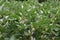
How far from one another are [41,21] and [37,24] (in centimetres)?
7

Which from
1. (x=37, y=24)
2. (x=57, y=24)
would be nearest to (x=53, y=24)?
(x=57, y=24)

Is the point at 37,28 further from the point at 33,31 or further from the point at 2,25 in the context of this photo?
the point at 2,25

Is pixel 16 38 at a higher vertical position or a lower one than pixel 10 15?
lower

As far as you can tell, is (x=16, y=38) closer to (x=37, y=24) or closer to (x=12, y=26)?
(x=12, y=26)

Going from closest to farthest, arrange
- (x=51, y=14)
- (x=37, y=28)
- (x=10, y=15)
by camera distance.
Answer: (x=37, y=28)
(x=10, y=15)
(x=51, y=14)

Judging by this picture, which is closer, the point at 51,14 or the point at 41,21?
the point at 41,21

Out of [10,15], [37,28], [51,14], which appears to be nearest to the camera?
[37,28]

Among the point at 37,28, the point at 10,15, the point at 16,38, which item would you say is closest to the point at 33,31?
the point at 37,28

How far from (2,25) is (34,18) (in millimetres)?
383

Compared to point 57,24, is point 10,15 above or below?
above

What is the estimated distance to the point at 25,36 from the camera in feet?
6.98

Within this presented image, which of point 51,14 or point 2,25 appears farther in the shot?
point 51,14

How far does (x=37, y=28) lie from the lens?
2.12 metres

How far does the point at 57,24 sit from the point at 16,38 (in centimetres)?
50
